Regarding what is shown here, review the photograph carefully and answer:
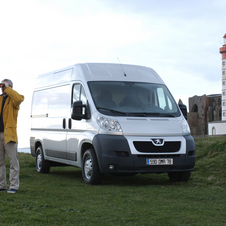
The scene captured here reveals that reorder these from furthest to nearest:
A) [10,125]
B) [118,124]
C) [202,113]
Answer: [202,113]
[118,124]
[10,125]

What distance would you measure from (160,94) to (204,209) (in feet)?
13.8

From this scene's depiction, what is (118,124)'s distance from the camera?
8508 mm

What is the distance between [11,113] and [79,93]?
2534 mm

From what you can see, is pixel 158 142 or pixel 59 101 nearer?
pixel 158 142

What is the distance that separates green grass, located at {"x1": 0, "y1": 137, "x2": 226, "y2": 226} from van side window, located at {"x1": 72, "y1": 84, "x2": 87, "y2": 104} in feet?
6.14

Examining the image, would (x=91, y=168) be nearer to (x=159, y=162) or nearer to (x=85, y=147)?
(x=85, y=147)

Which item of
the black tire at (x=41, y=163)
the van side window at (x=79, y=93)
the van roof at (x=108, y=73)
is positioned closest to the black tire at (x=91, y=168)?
the van side window at (x=79, y=93)

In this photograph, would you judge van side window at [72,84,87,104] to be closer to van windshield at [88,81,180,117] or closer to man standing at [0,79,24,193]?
van windshield at [88,81,180,117]

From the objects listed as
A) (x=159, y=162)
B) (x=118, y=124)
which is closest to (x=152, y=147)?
(x=159, y=162)

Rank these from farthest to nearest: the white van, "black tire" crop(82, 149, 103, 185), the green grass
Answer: "black tire" crop(82, 149, 103, 185) → the white van → the green grass

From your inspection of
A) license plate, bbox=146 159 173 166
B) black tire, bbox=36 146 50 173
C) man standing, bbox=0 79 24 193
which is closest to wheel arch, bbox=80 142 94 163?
license plate, bbox=146 159 173 166

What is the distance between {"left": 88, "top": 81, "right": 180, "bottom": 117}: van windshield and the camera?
29.3 feet

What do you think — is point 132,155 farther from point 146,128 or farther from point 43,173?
point 43,173

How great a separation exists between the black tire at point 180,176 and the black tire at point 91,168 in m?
1.82
